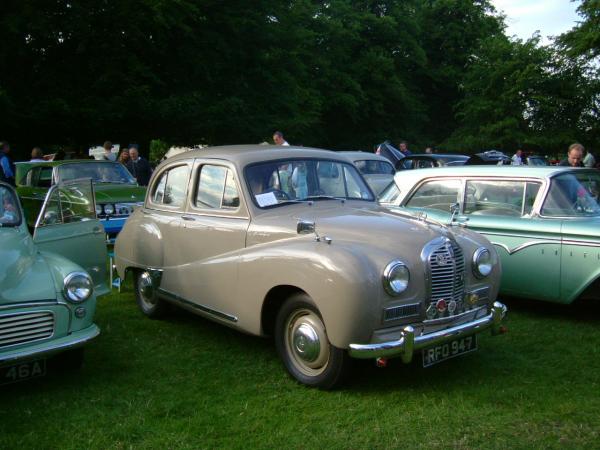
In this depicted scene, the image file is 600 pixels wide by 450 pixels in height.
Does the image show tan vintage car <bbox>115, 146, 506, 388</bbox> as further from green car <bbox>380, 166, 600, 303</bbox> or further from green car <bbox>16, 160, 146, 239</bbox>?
green car <bbox>16, 160, 146, 239</bbox>

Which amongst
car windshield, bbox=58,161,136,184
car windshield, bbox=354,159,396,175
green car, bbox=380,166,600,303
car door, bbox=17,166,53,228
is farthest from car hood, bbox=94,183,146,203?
green car, bbox=380,166,600,303

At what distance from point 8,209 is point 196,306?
1.99m

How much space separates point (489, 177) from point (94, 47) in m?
14.8

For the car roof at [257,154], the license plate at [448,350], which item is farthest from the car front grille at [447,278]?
the car roof at [257,154]

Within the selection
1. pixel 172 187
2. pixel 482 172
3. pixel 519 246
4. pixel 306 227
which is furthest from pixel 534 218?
pixel 172 187

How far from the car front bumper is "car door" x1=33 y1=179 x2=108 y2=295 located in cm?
144

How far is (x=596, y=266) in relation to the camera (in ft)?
19.4

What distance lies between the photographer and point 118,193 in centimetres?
1081

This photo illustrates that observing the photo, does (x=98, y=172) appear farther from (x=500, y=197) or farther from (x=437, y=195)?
(x=500, y=197)

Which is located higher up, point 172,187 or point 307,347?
point 172,187

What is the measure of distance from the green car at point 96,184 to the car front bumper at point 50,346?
5.83 meters

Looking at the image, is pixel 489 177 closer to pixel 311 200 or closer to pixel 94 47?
pixel 311 200

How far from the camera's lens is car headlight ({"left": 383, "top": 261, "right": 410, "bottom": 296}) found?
4.17m

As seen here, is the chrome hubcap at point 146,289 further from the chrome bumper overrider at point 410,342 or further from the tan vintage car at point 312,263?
the chrome bumper overrider at point 410,342
